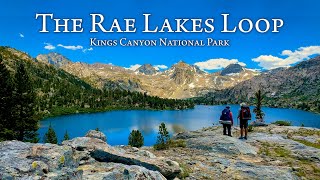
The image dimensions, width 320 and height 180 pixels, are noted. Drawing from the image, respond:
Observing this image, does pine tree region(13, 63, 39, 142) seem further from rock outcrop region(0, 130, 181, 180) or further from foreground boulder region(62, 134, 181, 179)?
foreground boulder region(62, 134, 181, 179)

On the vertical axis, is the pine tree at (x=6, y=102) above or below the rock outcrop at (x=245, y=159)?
above

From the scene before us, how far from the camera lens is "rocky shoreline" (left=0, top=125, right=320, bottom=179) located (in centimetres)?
1088

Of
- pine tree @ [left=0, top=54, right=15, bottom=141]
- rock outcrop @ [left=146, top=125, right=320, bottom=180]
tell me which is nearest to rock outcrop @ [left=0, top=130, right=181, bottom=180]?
rock outcrop @ [left=146, top=125, right=320, bottom=180]

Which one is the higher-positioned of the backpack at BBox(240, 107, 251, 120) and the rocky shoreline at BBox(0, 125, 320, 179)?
the backpack at BBox(240, 107, 251, 120)

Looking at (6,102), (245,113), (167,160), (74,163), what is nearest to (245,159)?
(167,160)

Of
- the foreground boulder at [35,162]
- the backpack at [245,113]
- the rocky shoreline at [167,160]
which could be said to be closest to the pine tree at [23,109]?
the rocky shoreline at [167,160]

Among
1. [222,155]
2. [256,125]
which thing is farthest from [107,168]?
[256,125]

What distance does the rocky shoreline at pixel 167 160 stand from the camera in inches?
428

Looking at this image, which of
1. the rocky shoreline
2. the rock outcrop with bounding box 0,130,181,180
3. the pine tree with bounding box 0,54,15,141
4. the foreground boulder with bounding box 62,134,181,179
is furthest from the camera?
the pine tree with bounding box 0,54,15,141

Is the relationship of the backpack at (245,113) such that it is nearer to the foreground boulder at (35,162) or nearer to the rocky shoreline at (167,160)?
the rocky shoreline at (167,160)

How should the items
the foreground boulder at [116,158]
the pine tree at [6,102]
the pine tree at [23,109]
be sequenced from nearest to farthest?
1. the foreground boulder at [116,158]
2. the pine tree at [6,102]
3. the pine tree at [23,109]

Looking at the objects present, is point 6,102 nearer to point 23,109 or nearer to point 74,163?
point 23,109

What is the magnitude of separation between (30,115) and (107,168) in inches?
2095

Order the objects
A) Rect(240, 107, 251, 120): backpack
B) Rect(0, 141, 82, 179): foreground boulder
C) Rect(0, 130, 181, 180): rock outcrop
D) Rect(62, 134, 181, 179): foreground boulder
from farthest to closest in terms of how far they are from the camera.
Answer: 1. Rect(240, 107, 251, 120): backpack
2. Rect(62, 134, 181, 179): foreground boulder
3. Rect(0, 130, 181, 180): rock outcrop
4. Rect(0, 141, 82, 179): foreground boulder
